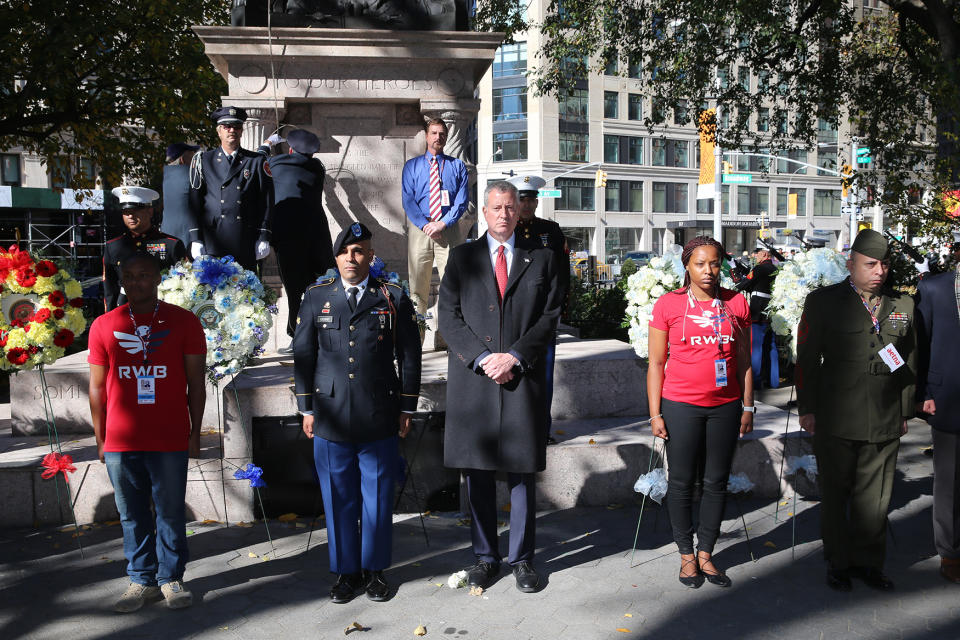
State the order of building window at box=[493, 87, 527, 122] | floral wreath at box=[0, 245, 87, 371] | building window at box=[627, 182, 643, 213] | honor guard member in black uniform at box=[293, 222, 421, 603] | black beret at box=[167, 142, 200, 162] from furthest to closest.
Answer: building window at box=[627, 182, 643, 213] → building window at box=[493, 87, 527, 122] → black beret at box=[167, 142, 200, 162] → floral wreath at box=[0, 245, 87, 371] → honor guard member in black uniform at box=[293, 222, 421, 603]

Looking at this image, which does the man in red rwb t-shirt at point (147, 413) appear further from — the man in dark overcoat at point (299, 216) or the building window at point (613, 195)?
the building window at point (613, 195)

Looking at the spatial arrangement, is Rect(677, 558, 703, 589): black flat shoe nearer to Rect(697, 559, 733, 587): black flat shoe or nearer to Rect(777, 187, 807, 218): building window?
Rect(697, 559, 733, 587): black flat shoe

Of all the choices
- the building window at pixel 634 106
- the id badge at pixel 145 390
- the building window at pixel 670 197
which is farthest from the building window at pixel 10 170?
the building window at pixel 670 197

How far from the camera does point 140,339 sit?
440 centimetres

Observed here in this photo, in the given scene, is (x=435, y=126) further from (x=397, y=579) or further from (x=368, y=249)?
(x=397, y=579)

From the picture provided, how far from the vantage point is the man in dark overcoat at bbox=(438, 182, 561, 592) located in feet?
15.3

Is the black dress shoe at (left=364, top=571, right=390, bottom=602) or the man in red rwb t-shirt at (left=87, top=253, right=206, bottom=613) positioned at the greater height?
the man in red rwb t-shirt at (left=87, top=253, right=206, bottom=613)

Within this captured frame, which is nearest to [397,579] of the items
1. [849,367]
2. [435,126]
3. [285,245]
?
[849,367]

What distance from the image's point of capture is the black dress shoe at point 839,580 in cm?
472

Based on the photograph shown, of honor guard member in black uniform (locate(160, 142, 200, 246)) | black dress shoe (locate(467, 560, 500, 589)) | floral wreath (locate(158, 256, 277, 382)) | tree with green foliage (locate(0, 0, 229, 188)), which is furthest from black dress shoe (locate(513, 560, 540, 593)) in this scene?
tree with green foliage (locate(0, 0, 229, 188))

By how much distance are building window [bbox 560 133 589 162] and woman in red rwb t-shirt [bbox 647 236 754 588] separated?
5429 centimetres

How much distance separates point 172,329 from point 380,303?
1.14 m

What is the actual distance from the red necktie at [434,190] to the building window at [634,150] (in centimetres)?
5567

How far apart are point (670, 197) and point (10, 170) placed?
44.8 m
